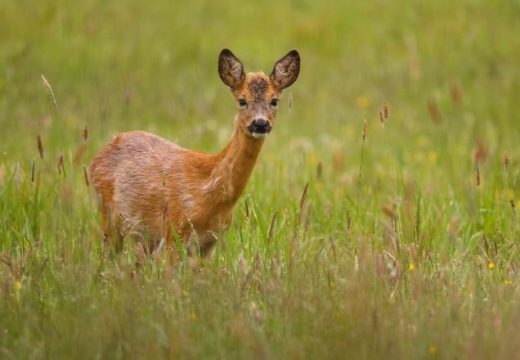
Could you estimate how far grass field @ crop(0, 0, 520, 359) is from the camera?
5.43 m

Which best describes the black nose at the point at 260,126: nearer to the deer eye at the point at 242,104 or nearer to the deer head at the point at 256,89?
the deer head at the point at 256,89

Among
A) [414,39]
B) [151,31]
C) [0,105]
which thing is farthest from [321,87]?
[0,105]

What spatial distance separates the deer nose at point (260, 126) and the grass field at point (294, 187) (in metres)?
0.20

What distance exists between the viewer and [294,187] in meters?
9.58

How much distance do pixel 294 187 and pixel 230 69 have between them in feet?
7.07

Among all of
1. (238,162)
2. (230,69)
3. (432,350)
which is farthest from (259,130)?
(432,350)

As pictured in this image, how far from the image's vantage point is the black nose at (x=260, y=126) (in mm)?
7160

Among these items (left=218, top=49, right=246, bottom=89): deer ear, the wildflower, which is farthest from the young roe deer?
the wildflower

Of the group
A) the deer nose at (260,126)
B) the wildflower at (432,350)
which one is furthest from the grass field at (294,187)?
the deer nose at (260,126)

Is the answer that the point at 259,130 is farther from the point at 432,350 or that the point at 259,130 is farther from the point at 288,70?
the point at 432,350

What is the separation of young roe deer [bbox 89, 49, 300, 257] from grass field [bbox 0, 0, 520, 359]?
0.22m

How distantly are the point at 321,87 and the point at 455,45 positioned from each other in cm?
191

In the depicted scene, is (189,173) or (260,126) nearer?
(260,126)

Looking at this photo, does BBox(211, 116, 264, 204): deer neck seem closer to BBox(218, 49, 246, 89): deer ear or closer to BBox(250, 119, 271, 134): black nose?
BBox(250, 119, 271, 134): black nose
